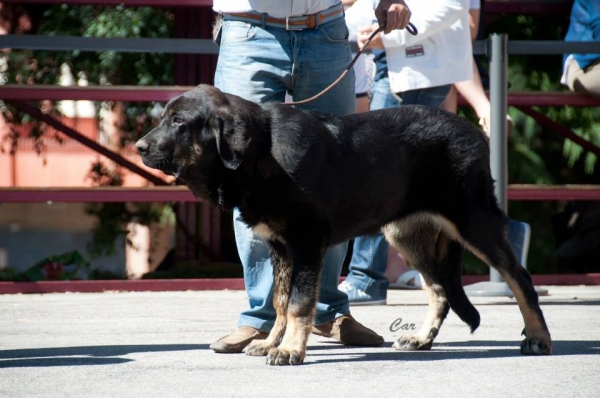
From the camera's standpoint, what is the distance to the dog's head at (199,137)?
412cm

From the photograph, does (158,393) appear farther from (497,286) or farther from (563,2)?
(563,2)

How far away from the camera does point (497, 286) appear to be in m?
6.66

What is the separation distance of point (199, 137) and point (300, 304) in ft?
2.76

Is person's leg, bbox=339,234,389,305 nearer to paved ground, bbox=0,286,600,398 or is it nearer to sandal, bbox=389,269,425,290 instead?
paved ground, bbox=0,286,600,398

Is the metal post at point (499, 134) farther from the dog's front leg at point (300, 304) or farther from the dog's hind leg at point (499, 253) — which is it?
the dog's front leg at point (300, 304)

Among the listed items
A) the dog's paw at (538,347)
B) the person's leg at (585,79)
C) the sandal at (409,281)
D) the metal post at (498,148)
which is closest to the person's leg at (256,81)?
the dog's paw at (538,347)

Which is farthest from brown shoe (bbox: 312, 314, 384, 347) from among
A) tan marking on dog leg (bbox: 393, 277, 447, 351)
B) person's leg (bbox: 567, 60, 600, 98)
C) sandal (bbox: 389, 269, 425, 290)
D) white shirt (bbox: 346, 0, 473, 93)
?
person's leg (bbox: 567, 60, 600, 98)

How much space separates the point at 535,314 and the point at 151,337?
1.91 metres

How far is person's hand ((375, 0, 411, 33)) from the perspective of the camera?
4824mm

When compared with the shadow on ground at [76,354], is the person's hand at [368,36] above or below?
above

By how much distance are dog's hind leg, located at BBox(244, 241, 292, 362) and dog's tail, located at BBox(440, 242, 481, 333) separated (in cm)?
84

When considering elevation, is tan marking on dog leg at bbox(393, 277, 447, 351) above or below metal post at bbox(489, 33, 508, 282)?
below

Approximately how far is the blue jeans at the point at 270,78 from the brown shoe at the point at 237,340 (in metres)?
0.04

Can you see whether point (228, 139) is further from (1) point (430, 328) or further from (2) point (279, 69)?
(1) point (430, 328)
